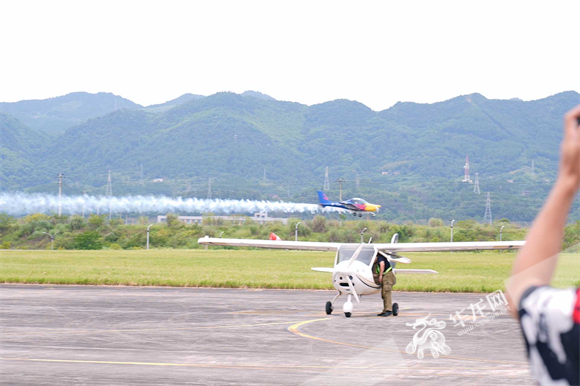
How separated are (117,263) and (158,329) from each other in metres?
36.6

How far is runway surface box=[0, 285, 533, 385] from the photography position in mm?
12617

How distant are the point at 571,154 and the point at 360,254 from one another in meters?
21.3

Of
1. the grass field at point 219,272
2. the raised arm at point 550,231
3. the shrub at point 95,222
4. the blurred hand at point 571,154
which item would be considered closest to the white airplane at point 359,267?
the grass field at point 219,272

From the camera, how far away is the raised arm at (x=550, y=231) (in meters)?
1.81

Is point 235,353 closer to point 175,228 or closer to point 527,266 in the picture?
point 527,266

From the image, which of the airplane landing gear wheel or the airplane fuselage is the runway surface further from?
the airplane fuselage

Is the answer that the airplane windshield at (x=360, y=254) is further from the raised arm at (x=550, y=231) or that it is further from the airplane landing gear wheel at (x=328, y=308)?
the raised arm at (x=550, y=231)

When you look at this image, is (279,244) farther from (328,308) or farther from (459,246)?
(459,246)

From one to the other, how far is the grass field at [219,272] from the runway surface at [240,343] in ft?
25.0

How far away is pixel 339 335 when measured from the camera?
59.2 feet

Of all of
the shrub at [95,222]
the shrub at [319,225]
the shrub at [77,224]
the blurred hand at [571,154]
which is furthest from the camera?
the shrub at [95,222]

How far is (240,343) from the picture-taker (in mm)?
16594

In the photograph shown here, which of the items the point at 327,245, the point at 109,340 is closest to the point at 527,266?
the point at 109,340

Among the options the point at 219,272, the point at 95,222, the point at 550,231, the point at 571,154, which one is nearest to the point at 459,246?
the point at 219,272
